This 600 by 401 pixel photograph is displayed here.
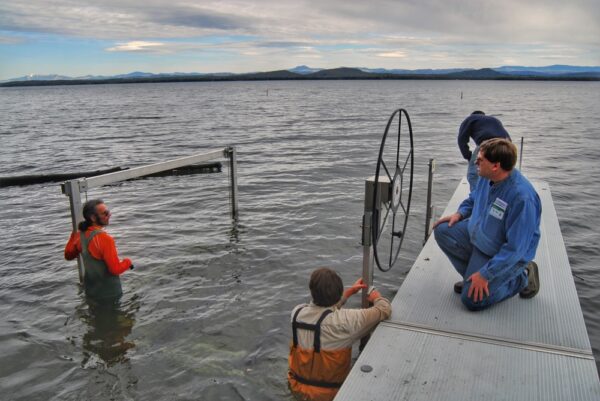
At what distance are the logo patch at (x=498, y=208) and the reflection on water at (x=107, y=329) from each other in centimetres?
415

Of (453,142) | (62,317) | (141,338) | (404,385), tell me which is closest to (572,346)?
(404,385)

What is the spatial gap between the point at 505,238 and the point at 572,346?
98cm

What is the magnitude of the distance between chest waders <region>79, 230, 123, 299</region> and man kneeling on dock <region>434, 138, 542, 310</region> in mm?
4225

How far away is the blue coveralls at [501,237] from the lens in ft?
13.6

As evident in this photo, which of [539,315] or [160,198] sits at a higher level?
[539,315]

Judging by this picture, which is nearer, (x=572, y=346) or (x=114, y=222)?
(x=572, y=346)

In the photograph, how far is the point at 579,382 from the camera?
3.41 meters

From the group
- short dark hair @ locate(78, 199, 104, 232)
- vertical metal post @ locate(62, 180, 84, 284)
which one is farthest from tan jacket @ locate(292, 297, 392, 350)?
vertical metal post @ locate(62, 180, 84, 284)

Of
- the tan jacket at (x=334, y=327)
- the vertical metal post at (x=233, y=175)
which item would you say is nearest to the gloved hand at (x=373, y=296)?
the tan jacket at (x=334, y=327)

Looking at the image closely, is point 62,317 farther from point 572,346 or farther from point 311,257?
point 572,346

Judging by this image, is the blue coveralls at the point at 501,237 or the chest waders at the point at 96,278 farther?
the chest waders at the point at 96,278

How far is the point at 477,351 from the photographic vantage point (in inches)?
152

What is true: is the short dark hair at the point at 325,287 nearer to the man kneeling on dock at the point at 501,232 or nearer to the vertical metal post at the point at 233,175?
the man kneeling on dock at the point at 501,232

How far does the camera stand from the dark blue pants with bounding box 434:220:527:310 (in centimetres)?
446
